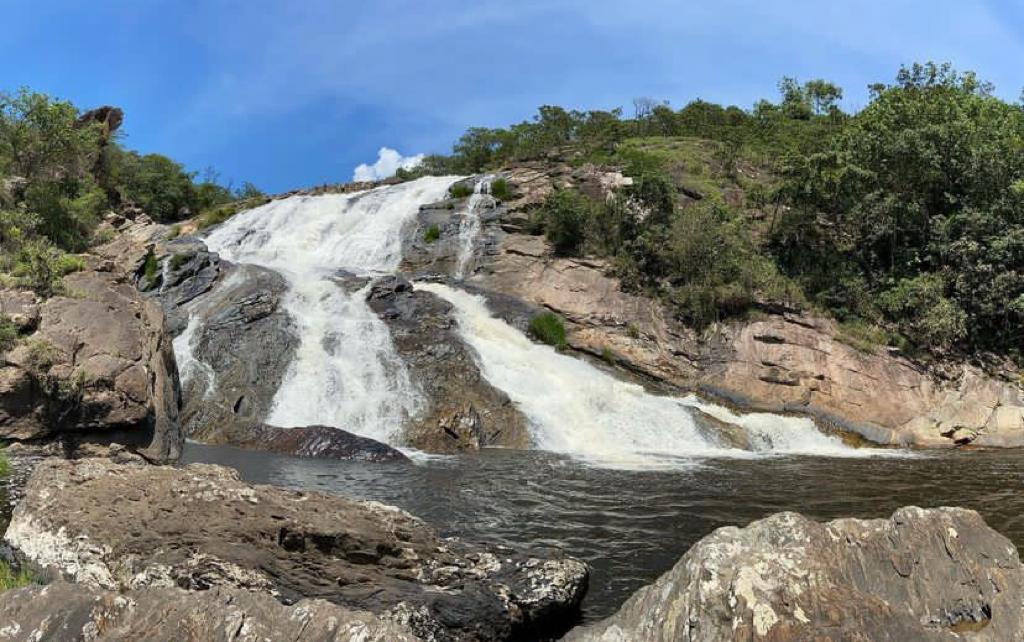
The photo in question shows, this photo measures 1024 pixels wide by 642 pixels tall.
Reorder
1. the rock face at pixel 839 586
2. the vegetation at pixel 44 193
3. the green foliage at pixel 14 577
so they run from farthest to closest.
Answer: the vegetation at pixel 44 193 → the green foliage at pixel 14 577 → the rock face at pixel 839 586

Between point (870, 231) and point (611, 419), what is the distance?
70.9 feet

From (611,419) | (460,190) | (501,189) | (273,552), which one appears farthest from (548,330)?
(273,552)

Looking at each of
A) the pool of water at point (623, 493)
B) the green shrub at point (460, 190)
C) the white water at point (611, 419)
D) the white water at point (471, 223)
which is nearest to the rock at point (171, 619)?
the pool of water at point (623, 493)

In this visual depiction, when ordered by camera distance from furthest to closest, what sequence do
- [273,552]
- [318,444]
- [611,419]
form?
[611,419]
[318,444]
[273,552]

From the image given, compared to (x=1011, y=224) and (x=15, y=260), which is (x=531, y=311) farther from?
(x=1011, y=224)

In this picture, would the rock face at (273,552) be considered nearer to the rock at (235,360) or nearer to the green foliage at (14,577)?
the green foliage at (14,577)

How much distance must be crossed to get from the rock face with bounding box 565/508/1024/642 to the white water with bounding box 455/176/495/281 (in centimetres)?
3116

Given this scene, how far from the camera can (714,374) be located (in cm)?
2908

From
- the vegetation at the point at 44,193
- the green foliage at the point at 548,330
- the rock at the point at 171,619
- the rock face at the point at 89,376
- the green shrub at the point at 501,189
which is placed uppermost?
the green shrub at the point at 501,189

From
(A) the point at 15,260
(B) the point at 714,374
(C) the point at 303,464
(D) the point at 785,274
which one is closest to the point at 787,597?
(C) the point at 303,464

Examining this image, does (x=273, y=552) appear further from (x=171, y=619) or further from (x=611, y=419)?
(x=611, y=419)

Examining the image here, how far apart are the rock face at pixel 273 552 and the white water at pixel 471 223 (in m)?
28.9

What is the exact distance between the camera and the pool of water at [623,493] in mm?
11188

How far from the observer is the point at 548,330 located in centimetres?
3056
